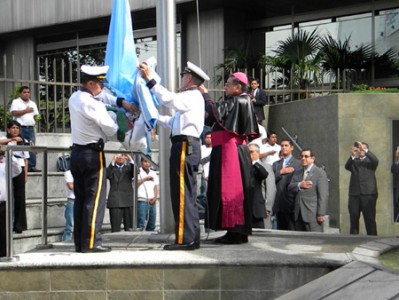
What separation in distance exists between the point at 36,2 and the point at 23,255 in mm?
16388

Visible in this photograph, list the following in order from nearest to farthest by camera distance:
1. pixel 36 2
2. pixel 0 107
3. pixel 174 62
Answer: pixel 174 62 → pixel 0 107 → pixel 36 2

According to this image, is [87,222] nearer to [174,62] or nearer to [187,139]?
[187,139]

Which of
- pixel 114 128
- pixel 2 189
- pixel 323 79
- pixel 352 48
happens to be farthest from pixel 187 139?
pixel 352 48

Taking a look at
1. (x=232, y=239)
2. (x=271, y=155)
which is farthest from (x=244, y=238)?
(x=271, y=155)

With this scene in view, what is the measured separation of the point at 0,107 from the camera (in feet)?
42.2

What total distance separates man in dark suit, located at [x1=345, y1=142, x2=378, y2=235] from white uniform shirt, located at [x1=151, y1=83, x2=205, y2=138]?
4808 mm

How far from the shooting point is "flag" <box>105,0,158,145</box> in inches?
259

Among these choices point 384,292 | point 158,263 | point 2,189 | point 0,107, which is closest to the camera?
point 384,292

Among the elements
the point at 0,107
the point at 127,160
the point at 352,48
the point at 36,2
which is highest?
the point at 36,2

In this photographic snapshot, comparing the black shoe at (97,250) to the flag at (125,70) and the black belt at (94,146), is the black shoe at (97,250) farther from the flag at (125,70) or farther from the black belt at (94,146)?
the flag at (125,70)

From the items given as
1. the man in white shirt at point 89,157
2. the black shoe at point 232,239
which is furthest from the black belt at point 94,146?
the black shoe at point 232,239

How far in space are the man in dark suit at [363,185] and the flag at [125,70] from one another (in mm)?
4813

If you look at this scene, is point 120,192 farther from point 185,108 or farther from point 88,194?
point 185,108

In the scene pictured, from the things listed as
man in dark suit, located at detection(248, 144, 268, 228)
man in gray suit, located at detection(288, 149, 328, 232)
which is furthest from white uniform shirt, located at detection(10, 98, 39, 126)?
man in gray suit, located at detection(288, 149, 328, 232)
